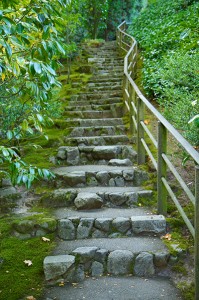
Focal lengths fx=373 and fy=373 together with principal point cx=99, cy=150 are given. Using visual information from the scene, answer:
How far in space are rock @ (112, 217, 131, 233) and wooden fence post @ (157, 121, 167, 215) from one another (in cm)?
45

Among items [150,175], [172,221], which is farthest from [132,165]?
[172,221]

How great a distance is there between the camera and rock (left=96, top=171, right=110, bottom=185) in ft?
16.0

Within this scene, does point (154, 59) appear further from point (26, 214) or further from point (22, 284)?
point (22, 284)

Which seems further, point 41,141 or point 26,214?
point 41,141

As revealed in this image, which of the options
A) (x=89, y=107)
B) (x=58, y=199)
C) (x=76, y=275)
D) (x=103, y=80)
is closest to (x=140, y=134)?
(x=58, y=199)

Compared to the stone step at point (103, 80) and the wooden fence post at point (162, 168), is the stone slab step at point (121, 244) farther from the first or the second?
the stone step at point (103, 80)

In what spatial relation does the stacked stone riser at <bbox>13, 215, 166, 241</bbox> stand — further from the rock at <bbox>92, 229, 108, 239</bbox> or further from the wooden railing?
the wooden railing

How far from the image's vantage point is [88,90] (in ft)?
29.7

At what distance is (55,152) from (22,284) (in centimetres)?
281

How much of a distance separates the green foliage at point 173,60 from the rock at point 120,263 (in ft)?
4.45

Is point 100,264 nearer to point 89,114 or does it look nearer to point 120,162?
point 120,162

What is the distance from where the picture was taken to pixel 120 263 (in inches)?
132

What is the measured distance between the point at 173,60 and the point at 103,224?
3221 mm

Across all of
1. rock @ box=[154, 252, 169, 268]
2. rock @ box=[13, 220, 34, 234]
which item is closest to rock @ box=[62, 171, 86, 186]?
rock @ box=[13, 220, 34, 234]
